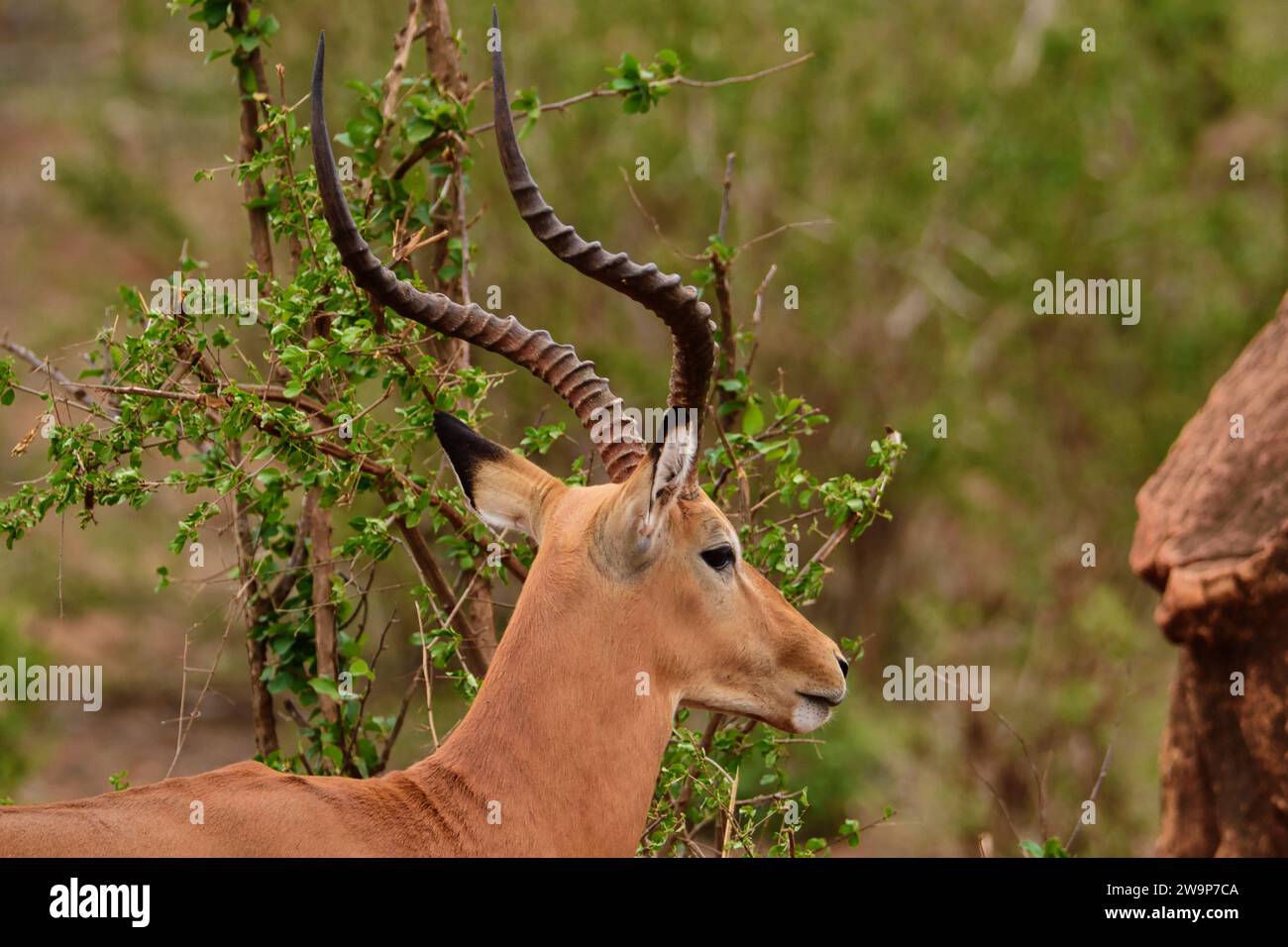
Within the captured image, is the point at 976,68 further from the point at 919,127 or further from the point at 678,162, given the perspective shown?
the point at 678,162

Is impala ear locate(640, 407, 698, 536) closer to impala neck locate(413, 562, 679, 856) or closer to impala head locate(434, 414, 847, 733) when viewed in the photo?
impala head locate(434, 414, 847, 733)

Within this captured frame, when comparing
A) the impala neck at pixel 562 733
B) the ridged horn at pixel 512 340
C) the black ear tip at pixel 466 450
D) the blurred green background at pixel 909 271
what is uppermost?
the blurred green background at pixel 909 271

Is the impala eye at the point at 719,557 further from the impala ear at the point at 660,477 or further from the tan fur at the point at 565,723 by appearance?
the impala ear at the point at 660,477

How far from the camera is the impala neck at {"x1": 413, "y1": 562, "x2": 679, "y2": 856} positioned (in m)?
4.64

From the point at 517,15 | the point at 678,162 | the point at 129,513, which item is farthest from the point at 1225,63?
the point at 129,513

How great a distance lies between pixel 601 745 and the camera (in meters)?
4.70

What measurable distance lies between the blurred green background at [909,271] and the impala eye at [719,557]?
29.5 feet

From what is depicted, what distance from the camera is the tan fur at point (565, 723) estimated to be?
4.44 m

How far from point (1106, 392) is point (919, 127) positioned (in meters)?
3.33

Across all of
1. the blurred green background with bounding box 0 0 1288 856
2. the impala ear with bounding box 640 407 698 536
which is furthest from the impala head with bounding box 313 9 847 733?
the blurred green background with bounding box 0 0 1288 856

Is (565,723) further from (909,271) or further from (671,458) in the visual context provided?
(909,271)

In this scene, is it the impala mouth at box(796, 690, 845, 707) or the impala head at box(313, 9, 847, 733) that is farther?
the impala mouth at box(796, 690, 845, 707)

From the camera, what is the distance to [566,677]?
4.69 meters

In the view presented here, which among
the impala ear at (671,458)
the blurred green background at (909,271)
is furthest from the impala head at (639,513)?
the blurred green background at (909,271)
